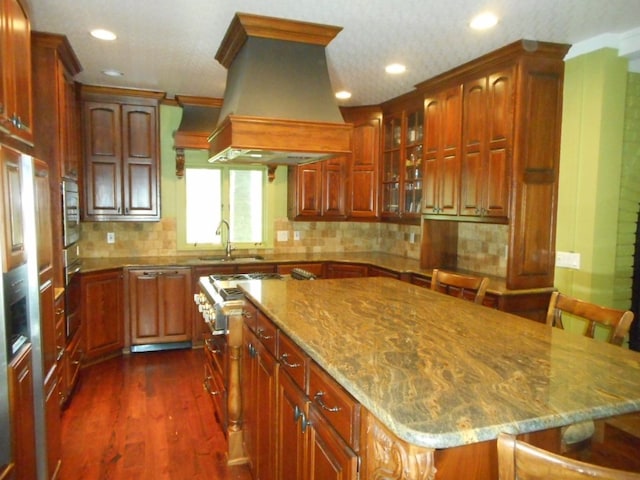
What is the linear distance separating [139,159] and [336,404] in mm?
3935

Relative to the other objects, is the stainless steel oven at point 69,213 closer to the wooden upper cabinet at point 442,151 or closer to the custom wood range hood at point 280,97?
the custom wood range hood at point 280,97

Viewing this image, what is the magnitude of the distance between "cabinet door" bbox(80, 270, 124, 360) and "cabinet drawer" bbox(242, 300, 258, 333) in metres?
2.18

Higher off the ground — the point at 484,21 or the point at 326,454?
the point at 484,21

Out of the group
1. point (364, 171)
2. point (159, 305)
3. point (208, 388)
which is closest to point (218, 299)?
point (208, 388)

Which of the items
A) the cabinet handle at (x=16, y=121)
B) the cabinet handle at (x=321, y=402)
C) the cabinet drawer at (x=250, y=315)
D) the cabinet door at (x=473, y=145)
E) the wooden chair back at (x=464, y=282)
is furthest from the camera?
the cabinet door at (x=473, y=145)

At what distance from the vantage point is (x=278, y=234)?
18.1ft

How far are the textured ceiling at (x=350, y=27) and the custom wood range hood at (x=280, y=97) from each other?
12 centimetres

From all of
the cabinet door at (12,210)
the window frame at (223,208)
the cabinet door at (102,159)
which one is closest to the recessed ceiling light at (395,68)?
the window frame at (223,208)

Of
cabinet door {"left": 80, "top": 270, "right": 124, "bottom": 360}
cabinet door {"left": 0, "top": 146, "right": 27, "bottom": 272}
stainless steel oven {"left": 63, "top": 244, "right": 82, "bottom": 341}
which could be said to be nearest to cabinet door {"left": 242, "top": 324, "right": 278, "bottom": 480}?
cabinet door {"left": 0, "top": 146, "right": 27, "bottom": 272}

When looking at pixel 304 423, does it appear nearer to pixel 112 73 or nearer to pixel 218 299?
pixel 218 299

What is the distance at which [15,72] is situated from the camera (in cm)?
226

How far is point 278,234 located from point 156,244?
4.45ft

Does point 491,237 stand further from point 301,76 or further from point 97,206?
point 97,206

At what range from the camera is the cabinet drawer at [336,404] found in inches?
49.6
